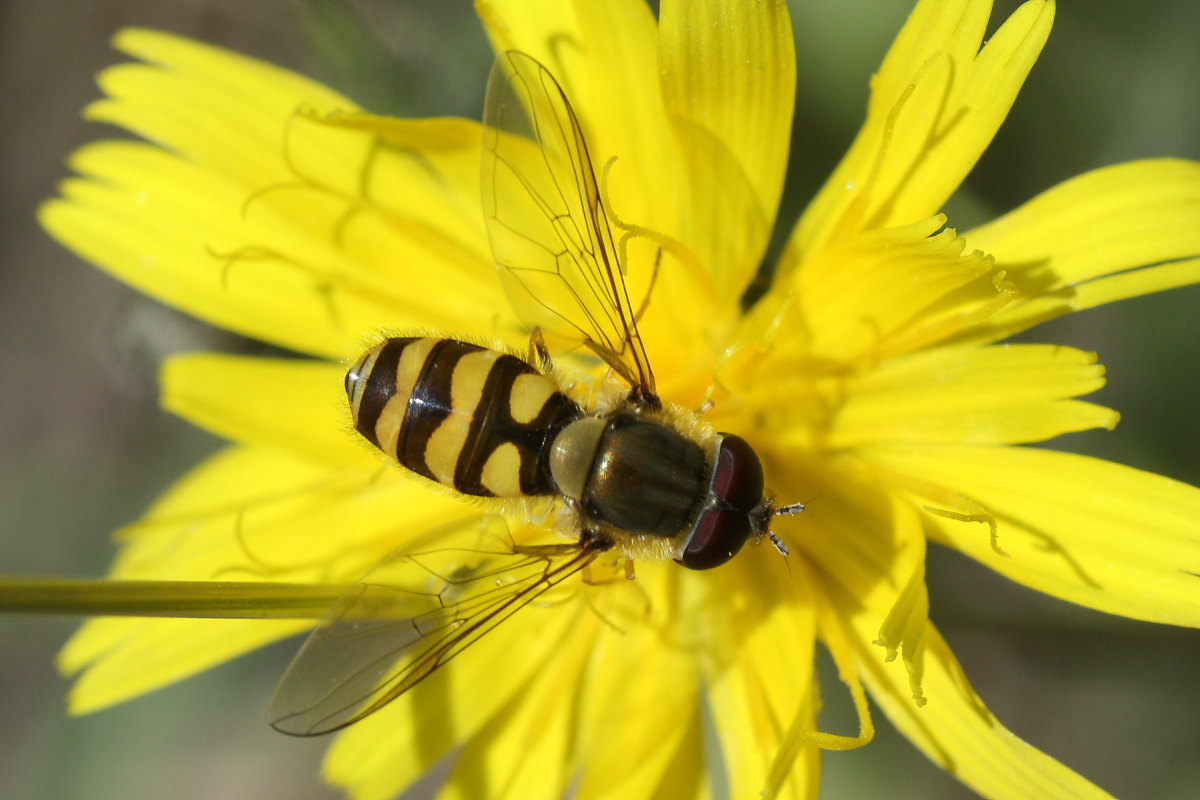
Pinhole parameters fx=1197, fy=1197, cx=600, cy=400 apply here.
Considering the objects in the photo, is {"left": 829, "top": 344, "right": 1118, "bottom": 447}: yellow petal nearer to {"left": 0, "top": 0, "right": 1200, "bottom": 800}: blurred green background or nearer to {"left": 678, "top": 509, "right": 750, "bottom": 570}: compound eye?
{"left": 678, "top": 509, "right": 750, "bottom": 570}: compound eye

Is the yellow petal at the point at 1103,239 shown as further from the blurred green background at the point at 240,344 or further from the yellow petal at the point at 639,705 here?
the yellow petal at the point at 639,705

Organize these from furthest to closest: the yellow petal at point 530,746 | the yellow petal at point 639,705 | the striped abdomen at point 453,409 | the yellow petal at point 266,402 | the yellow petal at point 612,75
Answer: the yellow petal at point 266,402
the yellow petal at point 530,746
the yellow petal at point 639,705
the yellow petal at point 612,75
the striped abdomen at point 453,409

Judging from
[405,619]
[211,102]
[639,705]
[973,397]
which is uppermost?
[211,102]

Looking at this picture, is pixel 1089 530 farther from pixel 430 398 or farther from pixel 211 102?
pixel 211 102

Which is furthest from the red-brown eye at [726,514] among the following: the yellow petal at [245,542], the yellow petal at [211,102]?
the yellow petal at [211,102]

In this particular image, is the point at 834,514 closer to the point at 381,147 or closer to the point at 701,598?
the point at 701,598

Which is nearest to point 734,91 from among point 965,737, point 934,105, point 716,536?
point 934,105
